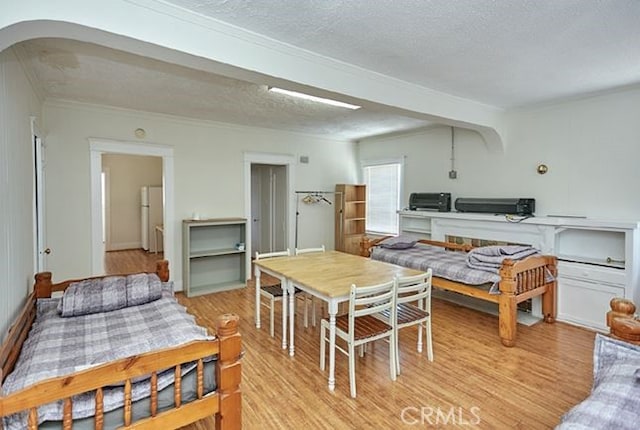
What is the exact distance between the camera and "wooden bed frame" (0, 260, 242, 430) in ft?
4.40

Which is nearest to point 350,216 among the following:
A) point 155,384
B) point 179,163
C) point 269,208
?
point 269,208

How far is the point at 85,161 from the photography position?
420cm

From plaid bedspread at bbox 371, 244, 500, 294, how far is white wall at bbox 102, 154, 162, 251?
22.0 feet

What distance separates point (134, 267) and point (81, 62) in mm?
4861

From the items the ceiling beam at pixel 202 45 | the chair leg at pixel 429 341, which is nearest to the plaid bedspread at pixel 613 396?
the chair leg at pixel 429 341

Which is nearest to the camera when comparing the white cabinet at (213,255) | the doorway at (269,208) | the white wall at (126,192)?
the white cabinet at (213,255)

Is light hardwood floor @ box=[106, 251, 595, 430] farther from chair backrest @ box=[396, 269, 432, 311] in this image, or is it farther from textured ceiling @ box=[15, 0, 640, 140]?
textured ceiling @ box=[15, 0, 640, 140]

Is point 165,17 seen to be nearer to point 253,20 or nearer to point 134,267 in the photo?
point 253,20

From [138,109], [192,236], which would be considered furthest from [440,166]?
[138,109]

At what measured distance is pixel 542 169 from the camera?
4.15 m

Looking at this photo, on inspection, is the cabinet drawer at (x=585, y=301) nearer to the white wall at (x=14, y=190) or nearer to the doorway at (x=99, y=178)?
the white wall at (x=14, y=190)

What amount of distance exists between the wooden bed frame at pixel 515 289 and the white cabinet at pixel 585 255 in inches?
5.2

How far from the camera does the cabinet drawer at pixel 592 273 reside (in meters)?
3.37

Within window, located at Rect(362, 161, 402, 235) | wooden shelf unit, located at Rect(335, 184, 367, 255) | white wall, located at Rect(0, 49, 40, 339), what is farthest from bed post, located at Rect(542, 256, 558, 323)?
white wall, located at Rect(0, 49, 40, 339)
